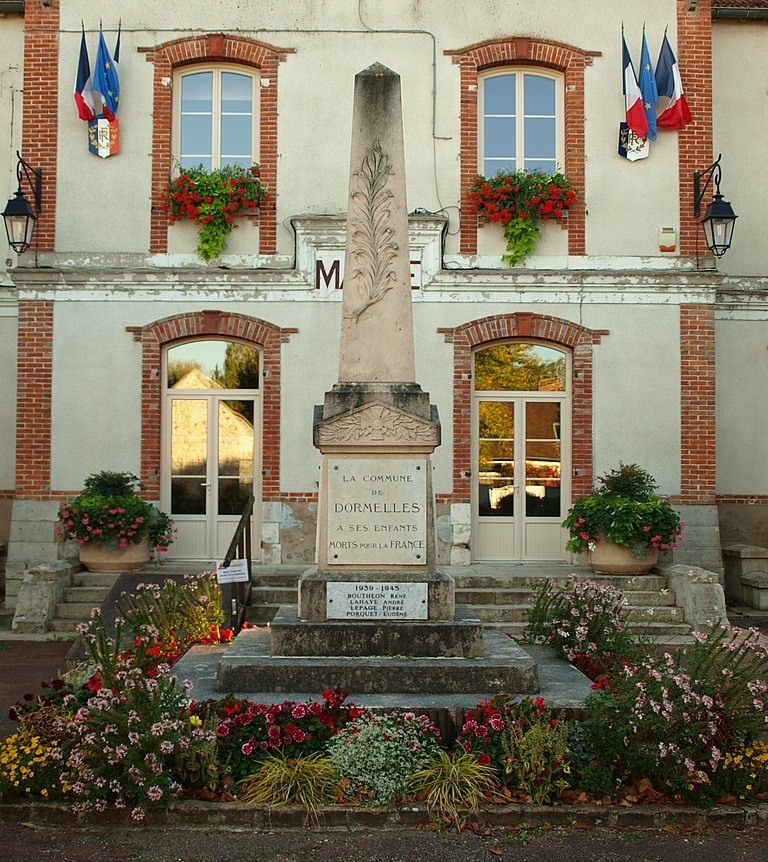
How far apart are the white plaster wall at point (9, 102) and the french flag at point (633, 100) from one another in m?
7.85

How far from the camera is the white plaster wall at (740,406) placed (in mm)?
12672

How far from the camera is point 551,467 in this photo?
38.9 feet

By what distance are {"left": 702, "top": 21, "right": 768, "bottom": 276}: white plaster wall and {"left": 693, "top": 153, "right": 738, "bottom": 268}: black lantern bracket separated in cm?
156

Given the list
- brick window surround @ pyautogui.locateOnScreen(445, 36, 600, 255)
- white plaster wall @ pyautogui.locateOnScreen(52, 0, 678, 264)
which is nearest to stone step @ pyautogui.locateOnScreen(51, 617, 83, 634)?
white plaster wall @ pyautogui.locateOnScreen(52, 0, 678, 264)

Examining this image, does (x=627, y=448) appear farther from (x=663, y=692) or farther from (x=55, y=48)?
(x=55, y=48)

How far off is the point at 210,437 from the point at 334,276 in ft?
8.30

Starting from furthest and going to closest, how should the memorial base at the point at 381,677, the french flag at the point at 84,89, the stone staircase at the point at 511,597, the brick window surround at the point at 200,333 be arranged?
1. the brick window surround at the point at 200,333
2. the french flag at the point at 84,89
3. the stone staircase at the point at 511,597
4. the memorial base at the point at 381,677

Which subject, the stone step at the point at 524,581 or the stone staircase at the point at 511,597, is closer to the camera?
the stone staircase at the point at 511,597

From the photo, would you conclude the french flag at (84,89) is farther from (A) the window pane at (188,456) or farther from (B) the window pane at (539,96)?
(B) the window pane at (539,96)

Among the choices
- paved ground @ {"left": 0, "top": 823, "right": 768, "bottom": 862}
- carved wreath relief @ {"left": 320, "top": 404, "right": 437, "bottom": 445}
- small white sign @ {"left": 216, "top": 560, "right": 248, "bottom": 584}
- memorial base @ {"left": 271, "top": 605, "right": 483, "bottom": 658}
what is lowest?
paved ground @ {"left": 0, "top": 823, "right": 768, "bottom": 862}

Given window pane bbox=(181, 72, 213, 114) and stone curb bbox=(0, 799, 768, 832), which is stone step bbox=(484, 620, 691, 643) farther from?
window pane bbox=(181, 72, 213, 114)

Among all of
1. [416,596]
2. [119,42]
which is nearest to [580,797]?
[416,596]

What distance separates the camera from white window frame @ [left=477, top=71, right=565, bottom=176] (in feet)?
38.9

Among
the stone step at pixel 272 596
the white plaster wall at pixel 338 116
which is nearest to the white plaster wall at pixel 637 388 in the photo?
the white plaster wall at pixel 338 116
